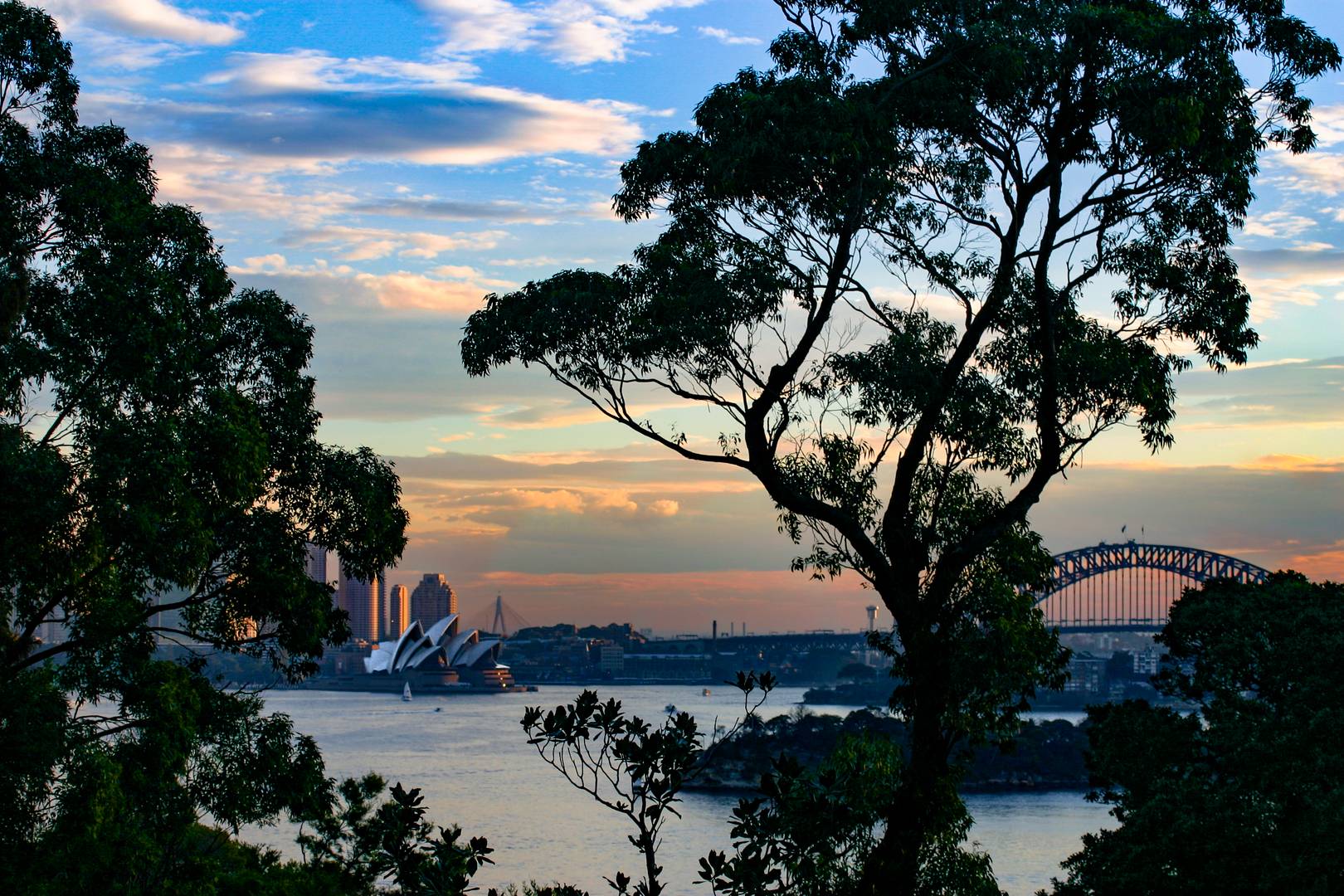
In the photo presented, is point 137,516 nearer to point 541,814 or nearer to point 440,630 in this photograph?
point 541,814

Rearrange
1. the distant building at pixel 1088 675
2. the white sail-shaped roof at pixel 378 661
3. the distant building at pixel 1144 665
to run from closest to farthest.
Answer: the distant building at pixel 1088 675 < the distant building at pixel 1144 665 < the white sail-shaped roof at pixel 378 661

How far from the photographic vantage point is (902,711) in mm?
12602

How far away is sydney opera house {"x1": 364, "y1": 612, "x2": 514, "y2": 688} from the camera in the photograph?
142875 mm

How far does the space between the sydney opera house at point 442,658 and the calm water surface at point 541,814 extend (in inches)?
1219

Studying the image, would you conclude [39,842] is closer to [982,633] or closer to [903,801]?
[903,801]

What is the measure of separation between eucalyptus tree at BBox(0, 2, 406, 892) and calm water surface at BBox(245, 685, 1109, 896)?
6.89m

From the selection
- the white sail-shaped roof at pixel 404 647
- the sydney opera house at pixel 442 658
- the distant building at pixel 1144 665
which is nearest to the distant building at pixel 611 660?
Result: the sydney opera house at pixel 442 658

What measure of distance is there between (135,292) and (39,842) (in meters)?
5.30

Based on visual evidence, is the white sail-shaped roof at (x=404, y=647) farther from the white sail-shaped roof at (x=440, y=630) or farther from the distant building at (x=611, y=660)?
the distant building at (x=611, y=660)

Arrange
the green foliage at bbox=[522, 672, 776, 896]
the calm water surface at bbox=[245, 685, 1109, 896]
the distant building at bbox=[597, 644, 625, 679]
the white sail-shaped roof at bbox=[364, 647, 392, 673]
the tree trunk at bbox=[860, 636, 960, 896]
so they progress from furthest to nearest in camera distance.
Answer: the distant building at bbox=[597, 644, 625, 679]
the white sail-shaped roof at bbox=[364, 647, 392, 673]
the calm water surface at bbox=[245, 685, 1109, 896]
the tree trunk at bbox=[860, 636, 960, 896]
the green foliage at bbox=[522, 672, 776, 896]

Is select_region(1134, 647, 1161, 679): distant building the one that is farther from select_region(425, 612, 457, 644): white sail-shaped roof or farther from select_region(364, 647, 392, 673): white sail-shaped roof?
select_region(364, 647, 392, 673): white sail-shaped roof

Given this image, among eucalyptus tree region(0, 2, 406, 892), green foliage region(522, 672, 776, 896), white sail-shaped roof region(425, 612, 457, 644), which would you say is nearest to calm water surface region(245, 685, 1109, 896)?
eucalyptus tree region(0, 2, 406, 892)

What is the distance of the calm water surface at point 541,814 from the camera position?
149ft

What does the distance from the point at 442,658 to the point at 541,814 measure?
91086mm
